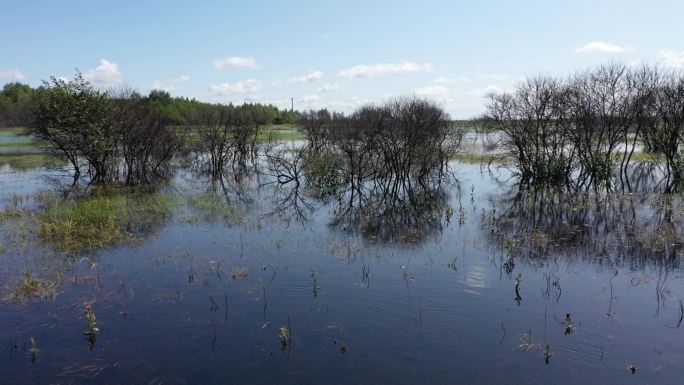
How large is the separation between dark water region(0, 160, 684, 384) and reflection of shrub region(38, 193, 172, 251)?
3.38 ft

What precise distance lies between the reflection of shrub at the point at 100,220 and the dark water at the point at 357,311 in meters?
1.03

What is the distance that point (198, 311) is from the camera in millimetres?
12148

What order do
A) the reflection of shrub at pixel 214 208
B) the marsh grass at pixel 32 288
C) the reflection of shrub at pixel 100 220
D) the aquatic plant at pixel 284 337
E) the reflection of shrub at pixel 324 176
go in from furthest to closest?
the reflection of shrub at pixel 324 176, the reflection of shrub at pixel 214 208, the reflection of shrub at pixel 100 220, the marsh grass at pixel 32 288, the aquatic plant at pixel 284 337

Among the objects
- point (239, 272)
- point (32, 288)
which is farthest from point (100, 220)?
point (239, 272)

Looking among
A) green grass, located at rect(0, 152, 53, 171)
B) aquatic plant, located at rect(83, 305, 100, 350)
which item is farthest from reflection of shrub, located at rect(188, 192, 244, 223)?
green grass, located at rect(0, 152, 53, 171)

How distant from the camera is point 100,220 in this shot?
2162cm

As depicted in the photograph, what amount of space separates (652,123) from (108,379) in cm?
3926

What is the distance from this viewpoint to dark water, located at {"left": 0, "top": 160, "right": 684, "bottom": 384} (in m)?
9.38

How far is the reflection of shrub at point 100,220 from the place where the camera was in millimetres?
18609

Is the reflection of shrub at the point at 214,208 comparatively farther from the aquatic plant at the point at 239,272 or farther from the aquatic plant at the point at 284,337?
the aquatic plant at the point at 284,337

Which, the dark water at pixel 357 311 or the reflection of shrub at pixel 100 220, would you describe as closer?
the dark water at pixel 357 311

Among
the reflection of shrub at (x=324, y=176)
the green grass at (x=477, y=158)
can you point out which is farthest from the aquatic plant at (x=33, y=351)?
A: the green grass at (x=477, y=158)

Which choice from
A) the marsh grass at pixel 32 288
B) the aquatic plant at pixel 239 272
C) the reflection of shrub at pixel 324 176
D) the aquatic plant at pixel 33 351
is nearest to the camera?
the aquatic plant at pixel 33 351

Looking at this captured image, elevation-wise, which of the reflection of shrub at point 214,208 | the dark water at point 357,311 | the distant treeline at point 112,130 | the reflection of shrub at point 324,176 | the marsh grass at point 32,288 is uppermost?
the distant treeline at point 112,130
